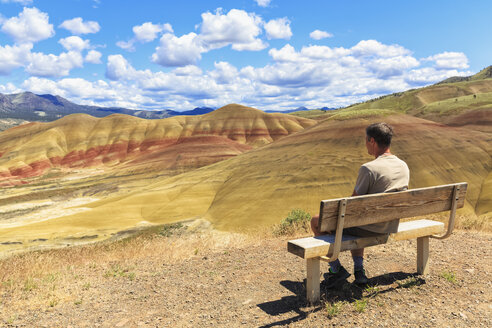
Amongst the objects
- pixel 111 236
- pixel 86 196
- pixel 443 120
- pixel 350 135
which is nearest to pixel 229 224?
pixel 111 236

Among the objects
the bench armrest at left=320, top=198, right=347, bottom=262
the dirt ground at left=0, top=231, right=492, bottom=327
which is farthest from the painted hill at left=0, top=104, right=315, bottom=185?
the bench armrest at left=320, top=198, right=347, bottom=262

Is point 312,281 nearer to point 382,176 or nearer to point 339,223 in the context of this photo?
point 339,223

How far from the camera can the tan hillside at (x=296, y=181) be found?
39.0 meters

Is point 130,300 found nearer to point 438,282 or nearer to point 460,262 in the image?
point 438,282

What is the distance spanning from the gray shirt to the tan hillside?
102 feet

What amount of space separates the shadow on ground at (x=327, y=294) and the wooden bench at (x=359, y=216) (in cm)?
24

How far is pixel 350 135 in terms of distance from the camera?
48469 mm

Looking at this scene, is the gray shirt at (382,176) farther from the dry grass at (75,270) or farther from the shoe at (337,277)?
the dry grass at (75,270)

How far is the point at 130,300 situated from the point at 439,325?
5.12 metres

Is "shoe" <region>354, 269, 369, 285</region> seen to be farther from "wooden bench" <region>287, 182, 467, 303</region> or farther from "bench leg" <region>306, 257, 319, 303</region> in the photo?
"bench leg" <region>306, 257, 319, 303</region>

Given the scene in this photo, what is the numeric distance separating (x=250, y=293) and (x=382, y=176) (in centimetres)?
311

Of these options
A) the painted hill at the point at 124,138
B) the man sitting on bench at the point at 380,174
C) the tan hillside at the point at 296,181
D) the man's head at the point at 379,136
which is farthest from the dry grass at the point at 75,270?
the painted hill at the point at 124,138

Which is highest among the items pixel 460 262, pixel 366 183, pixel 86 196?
pixel 366 183

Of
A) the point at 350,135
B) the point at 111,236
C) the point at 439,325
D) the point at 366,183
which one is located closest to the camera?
the point at 439,325
